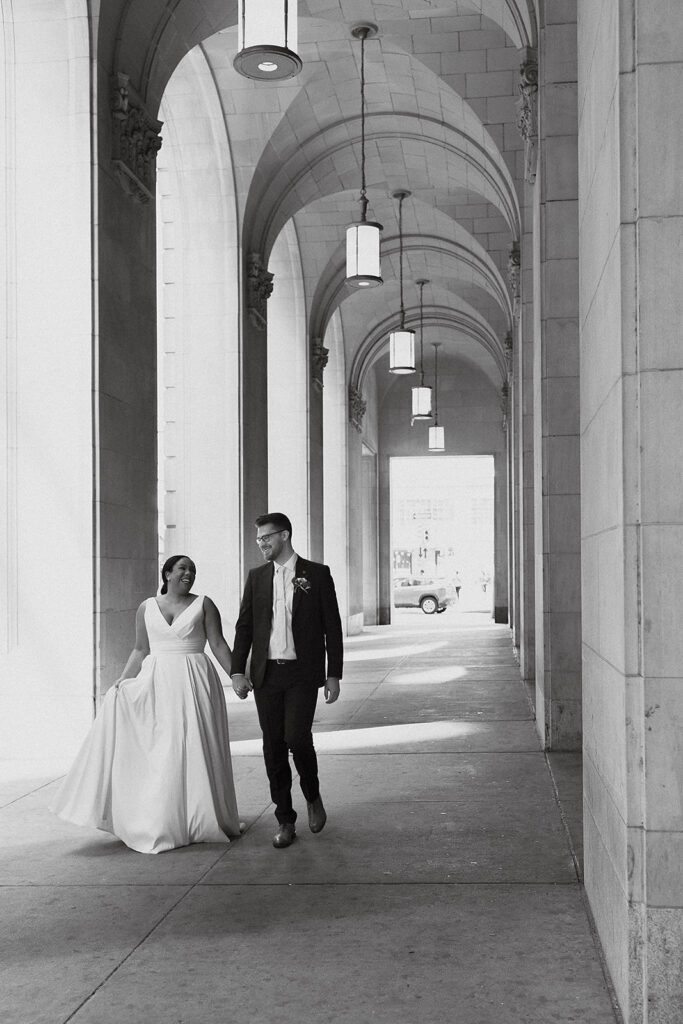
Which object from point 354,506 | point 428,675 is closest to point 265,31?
point 428,675

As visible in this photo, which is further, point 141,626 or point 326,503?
point 326,503

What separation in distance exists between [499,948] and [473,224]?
56.0ft

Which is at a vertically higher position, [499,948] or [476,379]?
[476,379]

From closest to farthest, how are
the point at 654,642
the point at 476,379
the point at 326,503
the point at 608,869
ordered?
1. the point at 654,642
2. the point at 608,869
3. the point at 326,503
4. the point at 476,379

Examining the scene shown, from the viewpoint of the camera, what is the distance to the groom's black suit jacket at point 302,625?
634cm

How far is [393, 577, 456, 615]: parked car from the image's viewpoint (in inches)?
1452

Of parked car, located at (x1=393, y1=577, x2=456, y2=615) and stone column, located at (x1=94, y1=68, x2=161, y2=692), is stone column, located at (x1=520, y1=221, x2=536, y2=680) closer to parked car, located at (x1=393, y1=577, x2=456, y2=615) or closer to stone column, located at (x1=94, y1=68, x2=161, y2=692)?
stone column, located at (x1=94, y1=68, x2=161, y2=692)

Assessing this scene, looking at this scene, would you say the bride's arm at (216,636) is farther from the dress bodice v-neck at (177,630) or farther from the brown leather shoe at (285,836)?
the brown leather shoe at (285,836)

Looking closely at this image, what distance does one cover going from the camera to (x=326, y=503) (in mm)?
27141

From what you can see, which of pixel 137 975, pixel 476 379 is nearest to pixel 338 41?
pixel 137 975

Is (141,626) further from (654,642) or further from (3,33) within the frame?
(3,33)

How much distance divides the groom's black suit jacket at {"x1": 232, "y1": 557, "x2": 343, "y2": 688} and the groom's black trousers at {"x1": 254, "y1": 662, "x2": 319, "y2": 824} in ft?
0.20

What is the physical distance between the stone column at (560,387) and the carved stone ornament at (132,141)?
150 inches

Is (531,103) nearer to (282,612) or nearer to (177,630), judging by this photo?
(282,612)
